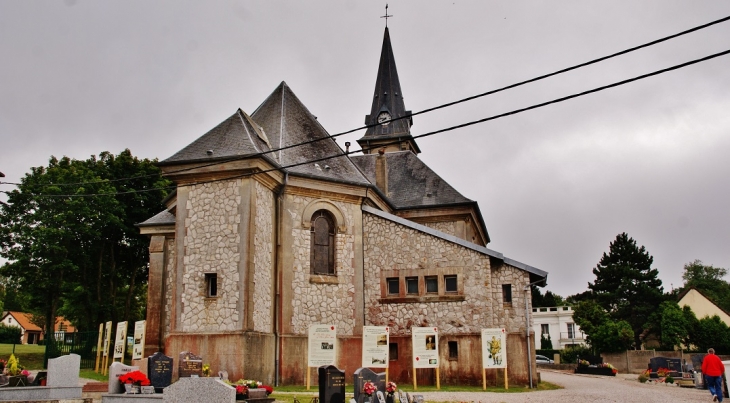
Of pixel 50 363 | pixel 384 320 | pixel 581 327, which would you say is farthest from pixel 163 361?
pixel 581 327

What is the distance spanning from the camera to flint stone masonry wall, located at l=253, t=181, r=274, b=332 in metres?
21.4

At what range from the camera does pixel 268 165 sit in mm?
22391

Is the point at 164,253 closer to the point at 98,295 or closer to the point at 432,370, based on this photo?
the point at 432,370

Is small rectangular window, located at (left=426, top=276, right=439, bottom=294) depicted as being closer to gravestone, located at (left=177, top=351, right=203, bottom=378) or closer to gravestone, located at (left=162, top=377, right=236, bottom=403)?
gravestone, located at (left=177, top=351, right=203, bottom=378)

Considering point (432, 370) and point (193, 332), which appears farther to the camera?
point (432, 370)

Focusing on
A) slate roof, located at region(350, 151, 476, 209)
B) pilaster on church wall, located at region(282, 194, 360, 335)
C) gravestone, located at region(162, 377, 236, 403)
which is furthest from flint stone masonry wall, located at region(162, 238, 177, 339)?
gravestone, located at region(162, 377, 236, 403)

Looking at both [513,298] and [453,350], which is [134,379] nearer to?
[453,350]

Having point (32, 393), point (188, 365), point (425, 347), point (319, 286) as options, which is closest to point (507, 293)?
point (425, 347)

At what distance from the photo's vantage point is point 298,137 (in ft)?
87.4

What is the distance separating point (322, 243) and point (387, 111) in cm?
2372

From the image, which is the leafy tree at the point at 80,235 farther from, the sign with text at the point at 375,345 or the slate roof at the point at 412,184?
the sign with text at the point at 375,345

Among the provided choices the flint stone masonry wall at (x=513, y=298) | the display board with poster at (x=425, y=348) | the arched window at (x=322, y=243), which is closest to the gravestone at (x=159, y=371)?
the arched window at (x=322, y=243)

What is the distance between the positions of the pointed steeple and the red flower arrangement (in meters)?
29.9

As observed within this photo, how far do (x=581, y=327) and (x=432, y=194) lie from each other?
33038mm
